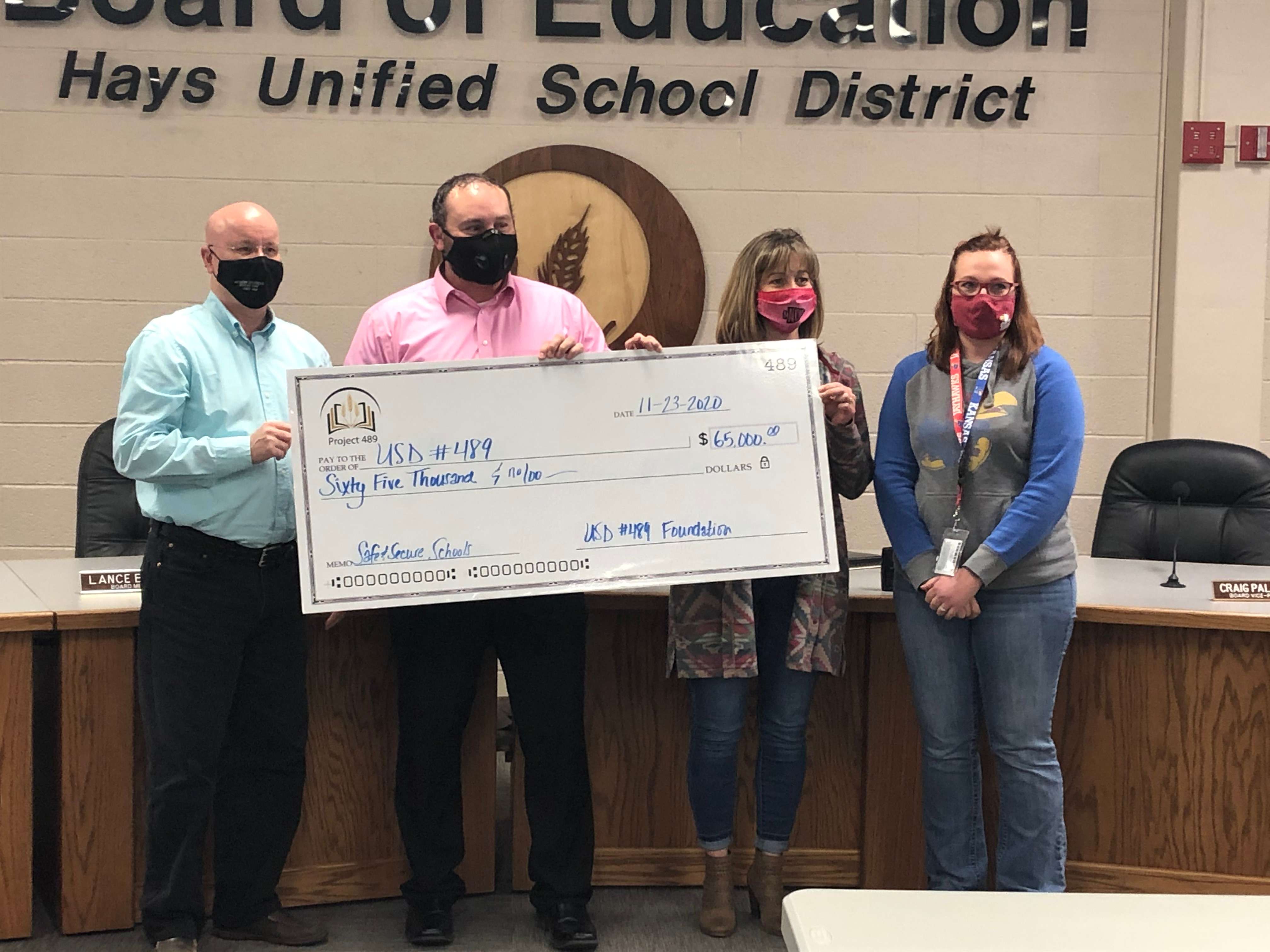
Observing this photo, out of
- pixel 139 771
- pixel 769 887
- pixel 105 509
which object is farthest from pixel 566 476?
pixel 105 509

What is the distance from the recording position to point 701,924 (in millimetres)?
2543

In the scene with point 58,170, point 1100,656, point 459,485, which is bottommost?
point 1100,656

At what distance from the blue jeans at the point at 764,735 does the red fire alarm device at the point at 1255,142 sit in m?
2.54

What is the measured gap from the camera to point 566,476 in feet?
7.64

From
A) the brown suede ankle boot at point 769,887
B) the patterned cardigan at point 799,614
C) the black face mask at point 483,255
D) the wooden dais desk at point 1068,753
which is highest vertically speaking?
the black face mask at point 483,255

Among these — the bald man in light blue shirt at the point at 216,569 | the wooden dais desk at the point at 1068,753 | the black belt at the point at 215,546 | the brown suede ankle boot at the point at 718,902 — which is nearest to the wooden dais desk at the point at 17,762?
the bald man in light blue shirt at the point at 216,569

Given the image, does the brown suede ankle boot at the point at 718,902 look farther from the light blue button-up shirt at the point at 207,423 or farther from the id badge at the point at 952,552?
the light blue button-up shirt at the point at 207,423

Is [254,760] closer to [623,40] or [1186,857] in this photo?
[1186,857]

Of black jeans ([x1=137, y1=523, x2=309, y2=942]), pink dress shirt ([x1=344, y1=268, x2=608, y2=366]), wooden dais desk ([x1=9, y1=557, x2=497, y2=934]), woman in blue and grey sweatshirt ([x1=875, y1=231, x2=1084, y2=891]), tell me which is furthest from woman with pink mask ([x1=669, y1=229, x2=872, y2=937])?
black jeans ([x1=137, y1=523, x2=309, y2=942])

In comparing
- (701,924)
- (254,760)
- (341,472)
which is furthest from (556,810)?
(341,472)

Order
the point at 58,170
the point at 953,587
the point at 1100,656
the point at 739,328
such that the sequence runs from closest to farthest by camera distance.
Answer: the point at 953,587
the point at 739,328
the point at 1100,656
the point at 58,170

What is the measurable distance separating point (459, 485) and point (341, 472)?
0.72ft

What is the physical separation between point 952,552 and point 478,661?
0.95 m

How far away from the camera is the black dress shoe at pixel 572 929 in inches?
96.1
